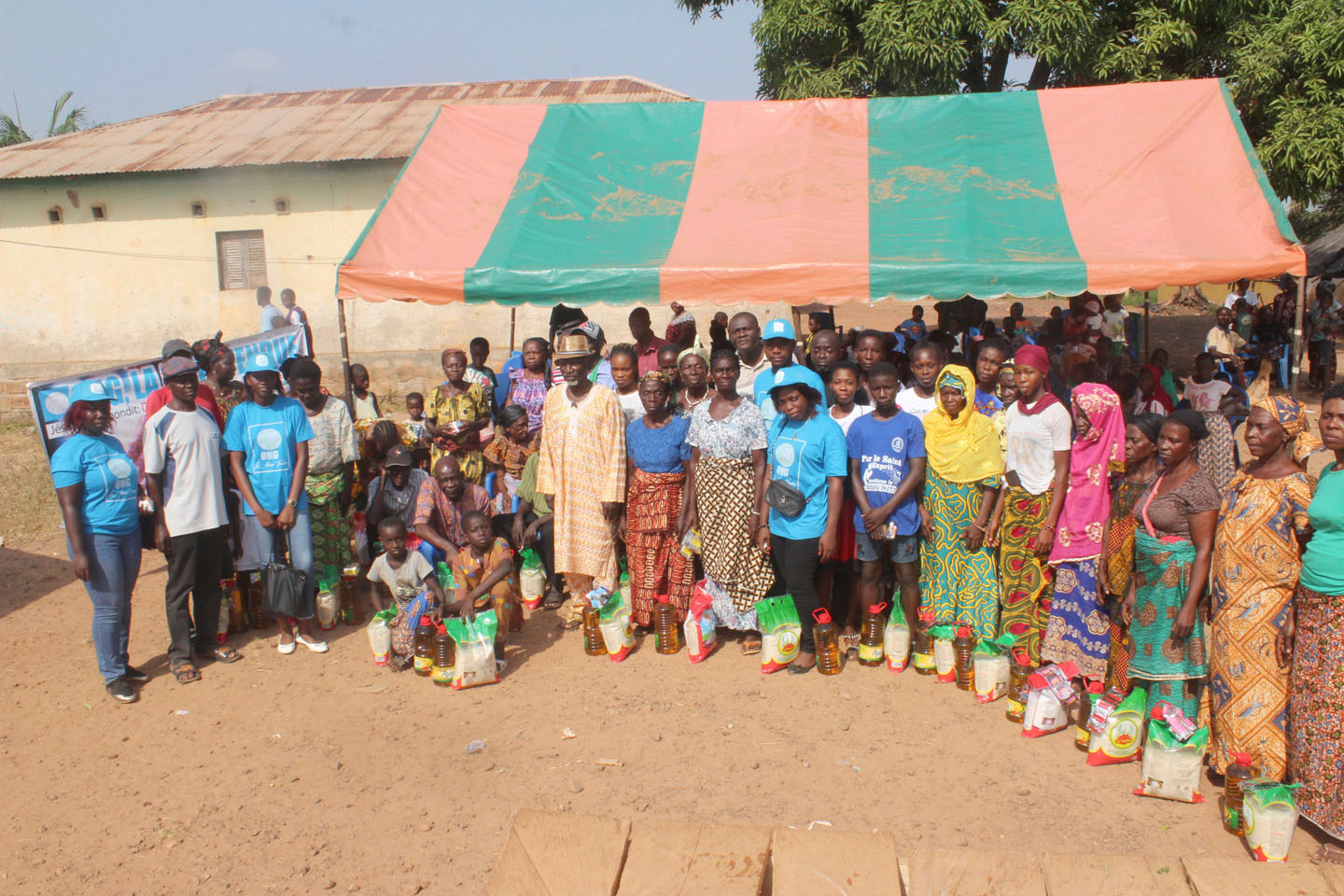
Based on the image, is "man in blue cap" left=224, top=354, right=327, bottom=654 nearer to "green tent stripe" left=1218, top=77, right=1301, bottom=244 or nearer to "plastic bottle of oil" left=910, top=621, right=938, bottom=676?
"plastic bottle of oil" left=910, top=621, right=938, bottom=676

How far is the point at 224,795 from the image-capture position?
4.50 m

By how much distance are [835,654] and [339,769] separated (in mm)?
2684

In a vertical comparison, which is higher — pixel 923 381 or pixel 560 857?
pixel 923 381

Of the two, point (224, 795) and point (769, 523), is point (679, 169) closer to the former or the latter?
point (769, 523)

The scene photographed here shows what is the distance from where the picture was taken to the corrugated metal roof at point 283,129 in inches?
602

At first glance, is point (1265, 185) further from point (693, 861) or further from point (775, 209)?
point (693, 861)

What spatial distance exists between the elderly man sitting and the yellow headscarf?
118 inches

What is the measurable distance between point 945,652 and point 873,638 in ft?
1.33

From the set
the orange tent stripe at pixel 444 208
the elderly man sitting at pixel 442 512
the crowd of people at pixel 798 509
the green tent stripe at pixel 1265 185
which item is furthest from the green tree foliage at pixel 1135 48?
the elderly man sitting at pixel 442 512

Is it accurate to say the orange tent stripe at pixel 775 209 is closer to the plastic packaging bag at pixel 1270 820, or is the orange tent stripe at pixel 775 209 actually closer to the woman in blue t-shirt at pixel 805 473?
the woman in blue t-shirt at pixel 805 473

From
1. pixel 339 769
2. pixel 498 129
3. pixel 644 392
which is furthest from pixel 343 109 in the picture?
pixel 339 769

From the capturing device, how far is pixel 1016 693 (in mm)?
4969

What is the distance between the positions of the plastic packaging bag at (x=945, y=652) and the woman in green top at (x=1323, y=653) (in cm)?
172

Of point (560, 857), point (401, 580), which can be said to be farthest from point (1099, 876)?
point (401, 580)
